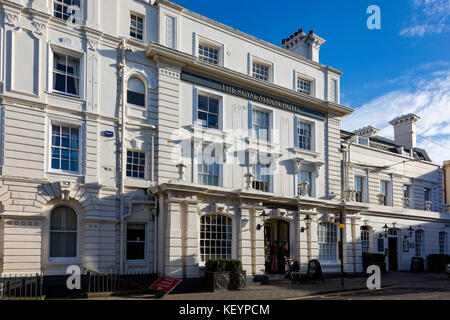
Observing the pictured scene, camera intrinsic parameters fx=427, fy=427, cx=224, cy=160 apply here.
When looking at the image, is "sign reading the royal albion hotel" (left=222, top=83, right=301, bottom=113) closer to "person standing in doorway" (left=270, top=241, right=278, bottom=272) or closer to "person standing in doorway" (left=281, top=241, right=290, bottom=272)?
"person standing in doorway" (left=281, top=241, right=290, bottom=272)

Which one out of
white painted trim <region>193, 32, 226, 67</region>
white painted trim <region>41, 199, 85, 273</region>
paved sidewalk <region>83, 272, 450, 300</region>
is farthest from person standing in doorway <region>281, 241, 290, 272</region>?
white painted trim <region>41, 199, 85, 273</region>

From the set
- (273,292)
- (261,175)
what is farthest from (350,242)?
(273,292)

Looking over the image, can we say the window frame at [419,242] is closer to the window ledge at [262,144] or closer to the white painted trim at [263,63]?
the window ledge at [262,144]

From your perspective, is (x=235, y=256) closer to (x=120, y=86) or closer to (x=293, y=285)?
(x=293, y=285)

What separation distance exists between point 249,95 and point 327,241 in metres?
9.29

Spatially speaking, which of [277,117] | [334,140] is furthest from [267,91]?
[334,140]

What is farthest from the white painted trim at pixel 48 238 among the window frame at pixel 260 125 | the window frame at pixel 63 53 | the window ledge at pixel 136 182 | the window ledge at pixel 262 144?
the window frame at pixel 260 125

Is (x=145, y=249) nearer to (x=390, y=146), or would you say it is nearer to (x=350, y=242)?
(x=350, y=242)

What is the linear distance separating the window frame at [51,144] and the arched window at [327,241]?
1332 centimetres

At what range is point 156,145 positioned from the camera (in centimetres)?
1928

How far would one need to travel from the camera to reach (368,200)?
98.3 ft

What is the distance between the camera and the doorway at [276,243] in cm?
2188

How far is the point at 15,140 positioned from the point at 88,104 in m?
3.24


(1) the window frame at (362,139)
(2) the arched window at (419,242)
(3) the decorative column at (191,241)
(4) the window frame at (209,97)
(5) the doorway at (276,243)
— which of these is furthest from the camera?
(2) the arched window at (419,242)
